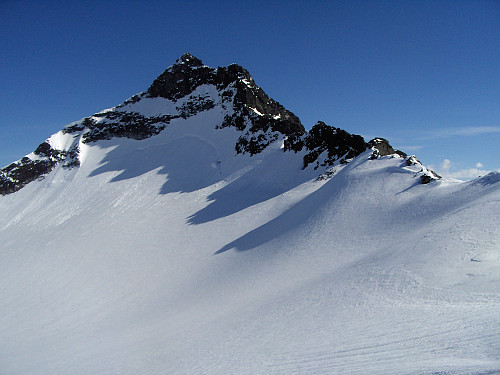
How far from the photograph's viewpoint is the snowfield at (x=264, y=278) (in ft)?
31.2

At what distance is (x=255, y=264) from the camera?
24891mm

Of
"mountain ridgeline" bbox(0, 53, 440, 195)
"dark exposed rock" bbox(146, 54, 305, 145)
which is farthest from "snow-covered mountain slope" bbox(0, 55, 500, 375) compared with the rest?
"dark exposed rock" bbox(146, 54, 305, 145)

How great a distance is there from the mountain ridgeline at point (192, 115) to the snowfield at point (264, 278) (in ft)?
23.2

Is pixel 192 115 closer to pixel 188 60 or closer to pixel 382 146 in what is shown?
pixel 188 60

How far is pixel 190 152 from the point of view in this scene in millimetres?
64375

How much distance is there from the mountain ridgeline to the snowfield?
278 inches

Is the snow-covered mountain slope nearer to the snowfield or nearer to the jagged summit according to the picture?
the snowfield

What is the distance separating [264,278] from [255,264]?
11.3ft

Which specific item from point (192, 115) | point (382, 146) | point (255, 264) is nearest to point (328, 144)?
point (382, 146)

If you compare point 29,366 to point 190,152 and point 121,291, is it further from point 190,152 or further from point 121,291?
point 190,152

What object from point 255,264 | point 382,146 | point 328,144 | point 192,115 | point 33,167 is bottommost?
point 255,264

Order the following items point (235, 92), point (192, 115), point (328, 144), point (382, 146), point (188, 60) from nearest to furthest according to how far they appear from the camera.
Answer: point (382, 146) < point (328, 144) < point (235, 92) < point (192, 115) < point (188, 60)

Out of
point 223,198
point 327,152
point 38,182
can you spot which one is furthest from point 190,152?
point 38,182

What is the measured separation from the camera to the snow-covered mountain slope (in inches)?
389
